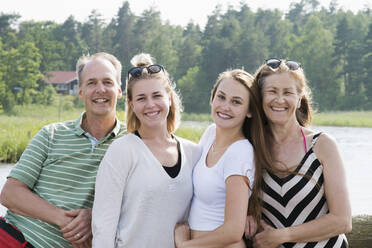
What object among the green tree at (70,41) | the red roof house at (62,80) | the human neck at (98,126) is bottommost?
the red roof house at (62,80)

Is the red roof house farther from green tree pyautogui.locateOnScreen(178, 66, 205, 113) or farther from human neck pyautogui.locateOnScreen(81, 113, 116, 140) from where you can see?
human neck pyautogui.locateOnScreen(81, 113, 116, 140)

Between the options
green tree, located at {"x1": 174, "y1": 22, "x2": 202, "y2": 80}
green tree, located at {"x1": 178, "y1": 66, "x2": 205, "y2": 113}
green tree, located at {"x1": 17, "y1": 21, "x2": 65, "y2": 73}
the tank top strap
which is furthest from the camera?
green tree, located at {"x1": 174, "y1": 22, "x2": 202, "y2": 80}

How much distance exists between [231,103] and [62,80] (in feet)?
156

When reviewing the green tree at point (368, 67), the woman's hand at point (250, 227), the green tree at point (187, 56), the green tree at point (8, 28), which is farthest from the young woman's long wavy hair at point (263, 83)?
the green tree at point (187, 56)

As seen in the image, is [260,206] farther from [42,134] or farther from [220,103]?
[42,134]

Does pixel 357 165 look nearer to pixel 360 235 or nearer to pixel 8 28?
pixel 360 235

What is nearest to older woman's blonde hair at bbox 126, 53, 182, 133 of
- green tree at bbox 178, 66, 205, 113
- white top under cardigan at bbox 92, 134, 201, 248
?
white top under cardigan at bbox 92, 134, 201, 248

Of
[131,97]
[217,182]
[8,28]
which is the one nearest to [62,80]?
[8,28]

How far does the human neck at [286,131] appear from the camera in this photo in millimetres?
2424

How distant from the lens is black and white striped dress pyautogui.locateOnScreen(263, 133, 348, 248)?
228 cm

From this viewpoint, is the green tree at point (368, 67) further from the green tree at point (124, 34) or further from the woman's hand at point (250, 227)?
the woman's hand at point (250, 227)

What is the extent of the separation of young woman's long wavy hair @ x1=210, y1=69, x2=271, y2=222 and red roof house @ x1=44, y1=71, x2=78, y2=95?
145 feet

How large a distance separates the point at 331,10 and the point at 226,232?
196ft

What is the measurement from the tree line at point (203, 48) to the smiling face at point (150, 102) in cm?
3481
